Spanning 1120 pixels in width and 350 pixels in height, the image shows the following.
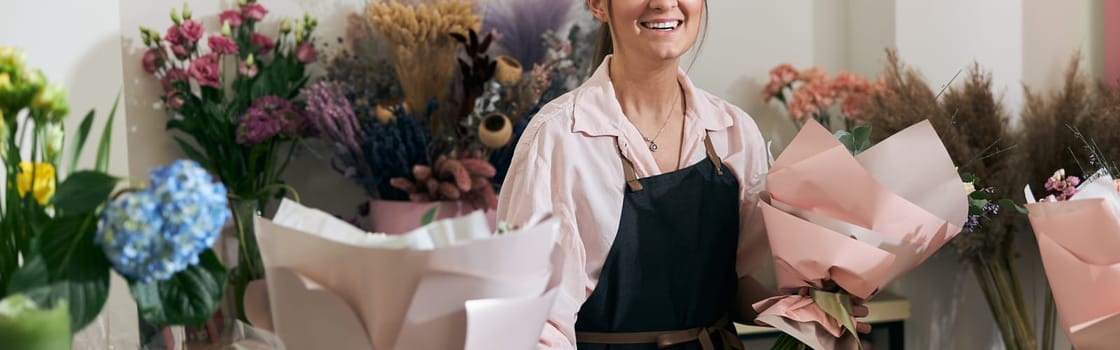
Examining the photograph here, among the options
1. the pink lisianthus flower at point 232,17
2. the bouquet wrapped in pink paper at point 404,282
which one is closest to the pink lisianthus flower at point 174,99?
the pink lisianthus flower at point 232,17

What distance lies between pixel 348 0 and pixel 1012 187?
1.87m

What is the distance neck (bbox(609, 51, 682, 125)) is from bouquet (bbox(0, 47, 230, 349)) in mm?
997

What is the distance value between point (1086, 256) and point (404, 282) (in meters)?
1.02

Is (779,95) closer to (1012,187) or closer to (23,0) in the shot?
(1012,187)

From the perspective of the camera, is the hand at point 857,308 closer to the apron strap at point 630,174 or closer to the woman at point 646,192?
the woman at point 646,192

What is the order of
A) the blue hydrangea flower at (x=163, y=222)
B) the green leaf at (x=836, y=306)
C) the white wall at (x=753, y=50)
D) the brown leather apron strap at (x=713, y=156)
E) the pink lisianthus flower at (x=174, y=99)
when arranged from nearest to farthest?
the blue hydrangea flower at (x=163, y=222) → the green leaf at (x=836, y=306) → the brown leather apron strap at (x=713, y=156) → the pink lisianthus flower at (x=174, y=99) → the white wall at (x=753, y=50)

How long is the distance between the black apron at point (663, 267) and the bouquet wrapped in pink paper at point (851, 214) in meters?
0.19

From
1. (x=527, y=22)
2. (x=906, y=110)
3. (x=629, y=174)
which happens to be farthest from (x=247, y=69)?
(x=906, y=110)

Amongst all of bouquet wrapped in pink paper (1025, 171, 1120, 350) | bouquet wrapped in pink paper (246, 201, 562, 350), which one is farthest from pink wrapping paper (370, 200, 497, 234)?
bouquet wrapped in pink paper (246, 201, 562, 350)

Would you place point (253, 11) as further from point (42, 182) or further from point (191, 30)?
point (42, 182)

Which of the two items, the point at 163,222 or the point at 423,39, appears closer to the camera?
the point at 163,222

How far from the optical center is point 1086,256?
1574 mm

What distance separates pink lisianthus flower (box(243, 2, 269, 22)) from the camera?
10.1 ft

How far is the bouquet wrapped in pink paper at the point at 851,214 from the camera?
5.16 feet
